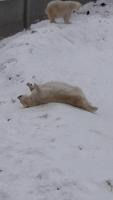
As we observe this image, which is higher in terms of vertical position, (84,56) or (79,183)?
(79,183)

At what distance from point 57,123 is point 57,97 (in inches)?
36.6

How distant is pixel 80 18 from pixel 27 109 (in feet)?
22.2

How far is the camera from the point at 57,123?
7508 mm

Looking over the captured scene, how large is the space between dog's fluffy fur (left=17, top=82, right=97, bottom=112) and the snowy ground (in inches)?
6.8

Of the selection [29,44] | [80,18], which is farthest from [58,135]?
[80,18]

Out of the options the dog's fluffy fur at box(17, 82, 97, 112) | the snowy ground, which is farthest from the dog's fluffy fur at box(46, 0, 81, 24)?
the dog's fluffy fur at box(17, 82, 97, 112)

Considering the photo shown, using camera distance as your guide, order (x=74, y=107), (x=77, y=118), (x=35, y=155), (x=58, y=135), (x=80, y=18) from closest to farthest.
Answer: (x=35, y=155) → (x=58, y=135) → (x=77, y=118) → (x=74, y=107) → (x=80, y=18)

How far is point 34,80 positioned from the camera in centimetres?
1008

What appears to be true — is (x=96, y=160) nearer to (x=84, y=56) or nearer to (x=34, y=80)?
(x=34, y=80)

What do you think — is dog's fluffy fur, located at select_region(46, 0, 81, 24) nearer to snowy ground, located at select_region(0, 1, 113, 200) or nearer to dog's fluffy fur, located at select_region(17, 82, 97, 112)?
snowy ground, located at select_region(0, 1, 113, 200)

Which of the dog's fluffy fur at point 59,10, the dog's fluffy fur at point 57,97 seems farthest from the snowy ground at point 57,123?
the dog's fluffy fur at point 59,10

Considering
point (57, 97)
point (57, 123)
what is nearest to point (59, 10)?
point (57, 97)

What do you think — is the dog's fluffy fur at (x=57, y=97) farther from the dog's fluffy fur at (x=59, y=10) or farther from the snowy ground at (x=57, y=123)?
the dog's fluffy fur at (x=59, y=10)

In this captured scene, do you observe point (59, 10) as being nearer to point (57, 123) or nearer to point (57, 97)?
point (57, 97)
